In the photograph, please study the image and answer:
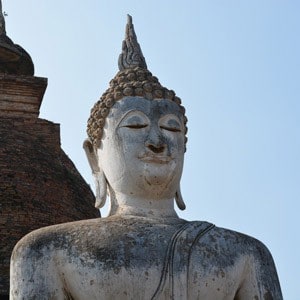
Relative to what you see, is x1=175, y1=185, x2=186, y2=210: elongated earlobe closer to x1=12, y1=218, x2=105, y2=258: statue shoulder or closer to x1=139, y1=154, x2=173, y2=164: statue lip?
x1=139, y1=154, x2=173, y2=164: statue lip

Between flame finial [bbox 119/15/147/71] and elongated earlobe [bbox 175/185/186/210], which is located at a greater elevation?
flame finial [bbox 119/15/147/71]

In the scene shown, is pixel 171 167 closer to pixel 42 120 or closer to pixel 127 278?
pixel 127 278

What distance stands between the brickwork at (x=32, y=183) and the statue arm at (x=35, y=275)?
35.1 feet

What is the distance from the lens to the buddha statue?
245 inches

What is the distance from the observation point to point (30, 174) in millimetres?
19188

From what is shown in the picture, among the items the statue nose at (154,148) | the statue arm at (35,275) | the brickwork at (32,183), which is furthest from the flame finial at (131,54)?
the brickwork at (32,183)

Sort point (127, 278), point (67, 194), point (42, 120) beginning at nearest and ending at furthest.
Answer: point (127, 278) < point (67, 194) < point (42, 120)

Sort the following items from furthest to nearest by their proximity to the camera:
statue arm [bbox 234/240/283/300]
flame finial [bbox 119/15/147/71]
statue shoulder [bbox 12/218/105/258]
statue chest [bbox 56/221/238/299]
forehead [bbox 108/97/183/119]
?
flame finial [bbox 119/15/147/71], forehead [bbox 108/97/183/119], statue arm [bbox 234/240/283/300], statue shoulder [bbox 12/218/105/258], statue chest [bbox 56/221/238/299]

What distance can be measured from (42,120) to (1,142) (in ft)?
4.68

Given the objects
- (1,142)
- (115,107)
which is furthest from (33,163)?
(115,107)

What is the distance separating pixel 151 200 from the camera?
6.70m

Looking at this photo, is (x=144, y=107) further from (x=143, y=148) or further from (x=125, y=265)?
(x=125, y=265)

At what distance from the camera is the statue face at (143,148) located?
21.8 ft

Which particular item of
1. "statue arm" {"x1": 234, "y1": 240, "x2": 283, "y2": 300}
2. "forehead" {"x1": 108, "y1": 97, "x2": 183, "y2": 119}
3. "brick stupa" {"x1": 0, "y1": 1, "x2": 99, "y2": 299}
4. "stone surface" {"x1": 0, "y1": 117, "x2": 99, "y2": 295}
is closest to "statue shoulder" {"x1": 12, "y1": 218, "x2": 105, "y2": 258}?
"forehead" {"x1": 108, "y1": 97, "x2": 183, "y2": 119}
